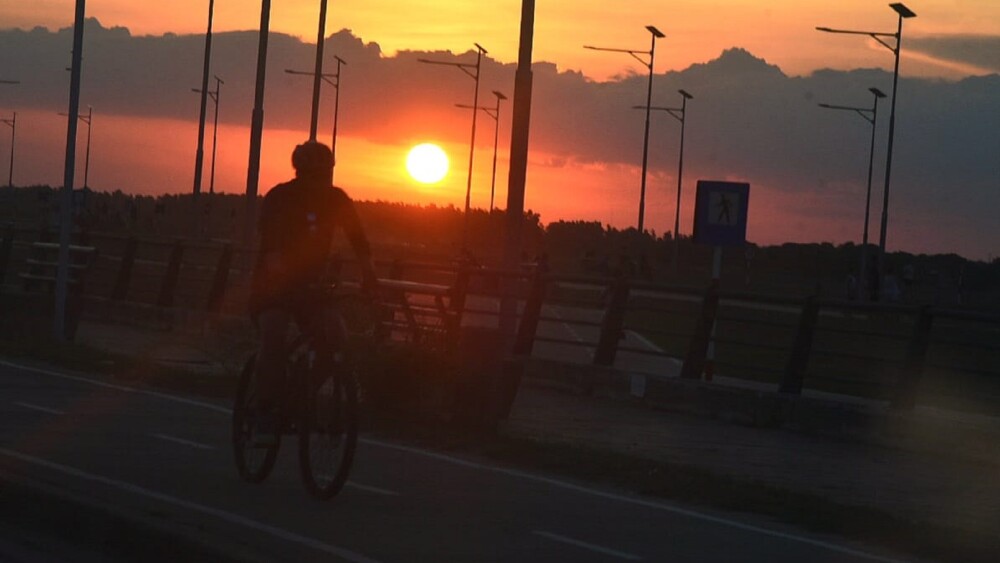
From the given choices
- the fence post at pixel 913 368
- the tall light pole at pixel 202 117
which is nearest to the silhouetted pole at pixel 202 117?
the tall light pole at pixel 202 117

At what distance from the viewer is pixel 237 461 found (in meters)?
11.0

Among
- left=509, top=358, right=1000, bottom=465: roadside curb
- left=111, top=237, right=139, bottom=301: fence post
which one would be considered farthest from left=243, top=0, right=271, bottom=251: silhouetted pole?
left=509, top=358, right=1000, bottom=465: roadside curb

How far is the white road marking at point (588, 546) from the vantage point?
905cm

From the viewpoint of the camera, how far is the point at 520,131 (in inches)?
922

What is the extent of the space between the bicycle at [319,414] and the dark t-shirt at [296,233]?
0.85 ft

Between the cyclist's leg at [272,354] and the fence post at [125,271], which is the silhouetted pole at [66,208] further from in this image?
the cyclist's leg at [272,354]

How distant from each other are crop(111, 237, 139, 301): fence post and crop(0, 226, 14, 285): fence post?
2304 millimetres

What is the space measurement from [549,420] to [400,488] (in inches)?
282

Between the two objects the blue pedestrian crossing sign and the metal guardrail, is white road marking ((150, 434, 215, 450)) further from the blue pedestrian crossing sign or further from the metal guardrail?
the blue pedestrian crossing sign

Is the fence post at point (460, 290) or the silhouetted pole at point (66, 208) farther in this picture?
the silhouetted pole at point (66, 208)

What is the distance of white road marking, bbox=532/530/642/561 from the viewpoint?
905cm

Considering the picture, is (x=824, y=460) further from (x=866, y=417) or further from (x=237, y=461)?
(x=237, y=461)

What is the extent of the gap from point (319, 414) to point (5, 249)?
25.3 metres

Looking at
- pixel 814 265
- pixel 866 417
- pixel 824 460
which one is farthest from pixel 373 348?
pixel 814 265
